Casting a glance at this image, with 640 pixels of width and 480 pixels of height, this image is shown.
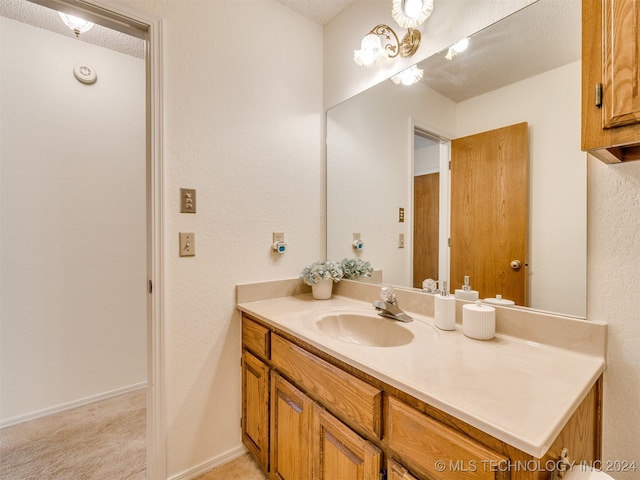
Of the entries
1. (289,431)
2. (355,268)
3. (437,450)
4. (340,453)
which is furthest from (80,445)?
(437,450)

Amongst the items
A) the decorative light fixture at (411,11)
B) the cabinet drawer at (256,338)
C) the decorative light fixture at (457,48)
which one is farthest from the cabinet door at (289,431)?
the decorative light fixture at (411,11)

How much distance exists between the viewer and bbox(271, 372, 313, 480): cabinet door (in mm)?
1036

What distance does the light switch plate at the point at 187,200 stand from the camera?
135 cm

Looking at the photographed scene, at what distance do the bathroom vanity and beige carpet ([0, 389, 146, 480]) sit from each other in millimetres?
769

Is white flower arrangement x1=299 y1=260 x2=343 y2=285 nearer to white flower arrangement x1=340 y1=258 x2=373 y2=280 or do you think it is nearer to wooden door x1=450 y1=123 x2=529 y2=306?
white flower arrangement x1=340 y1=258 x2=373 y2=280

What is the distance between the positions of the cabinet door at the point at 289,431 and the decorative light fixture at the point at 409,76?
1.44 metres

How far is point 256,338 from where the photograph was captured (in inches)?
53.6

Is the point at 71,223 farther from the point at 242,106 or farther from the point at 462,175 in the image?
the point at 462,175

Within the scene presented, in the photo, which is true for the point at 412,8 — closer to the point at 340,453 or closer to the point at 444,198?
the point at 444,198

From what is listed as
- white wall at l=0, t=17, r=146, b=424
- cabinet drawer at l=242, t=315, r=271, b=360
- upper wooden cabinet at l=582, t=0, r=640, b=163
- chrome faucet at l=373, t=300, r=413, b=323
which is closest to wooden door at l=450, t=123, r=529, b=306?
chrome faucet at l=373, t=300, r=413, b=323

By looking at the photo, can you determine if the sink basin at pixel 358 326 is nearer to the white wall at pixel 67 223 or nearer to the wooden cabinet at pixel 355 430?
the wooden cabinet at pixel 355 430

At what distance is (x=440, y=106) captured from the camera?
129cm

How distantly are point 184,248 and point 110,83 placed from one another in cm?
161

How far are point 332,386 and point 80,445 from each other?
1647mm
